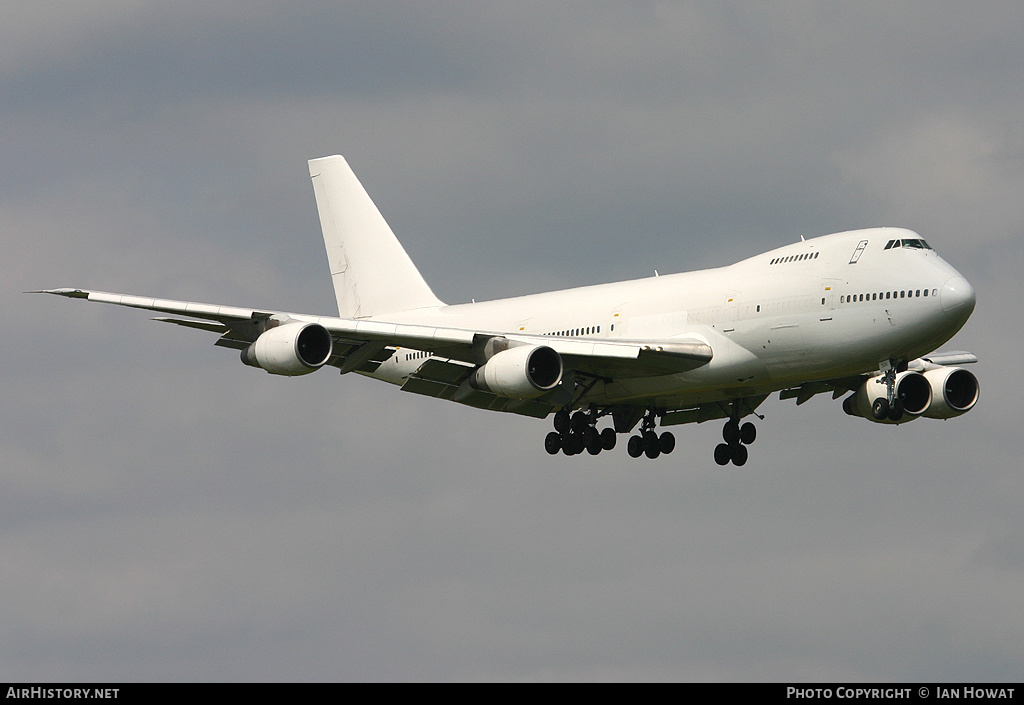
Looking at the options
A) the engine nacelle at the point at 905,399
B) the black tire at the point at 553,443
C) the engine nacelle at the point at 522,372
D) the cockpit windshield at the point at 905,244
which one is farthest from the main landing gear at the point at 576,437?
the cockpit windshield at the point at 905,244

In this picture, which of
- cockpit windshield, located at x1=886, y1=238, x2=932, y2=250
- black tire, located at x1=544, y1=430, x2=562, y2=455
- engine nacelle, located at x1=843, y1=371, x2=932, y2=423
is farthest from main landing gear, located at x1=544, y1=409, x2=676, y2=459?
cockpit windshield, located at x1=886, y1=238, x2=932, y2=250

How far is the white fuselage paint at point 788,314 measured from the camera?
4419 cm

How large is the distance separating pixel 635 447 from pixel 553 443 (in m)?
3.38

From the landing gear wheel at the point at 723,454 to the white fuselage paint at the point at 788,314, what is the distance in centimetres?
315

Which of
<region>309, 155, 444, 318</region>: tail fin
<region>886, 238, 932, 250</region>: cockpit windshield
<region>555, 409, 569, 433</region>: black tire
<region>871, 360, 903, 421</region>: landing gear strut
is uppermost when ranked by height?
<region>309, 155, 444, 318</region>: tail fin

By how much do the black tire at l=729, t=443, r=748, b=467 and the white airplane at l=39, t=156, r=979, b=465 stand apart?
0.08 m

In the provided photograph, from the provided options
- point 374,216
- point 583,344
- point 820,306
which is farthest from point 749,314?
point 374,216

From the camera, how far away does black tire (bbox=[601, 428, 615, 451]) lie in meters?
52.6

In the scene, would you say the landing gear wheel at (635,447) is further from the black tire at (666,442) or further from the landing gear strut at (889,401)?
the landing gear strut at (889,401)

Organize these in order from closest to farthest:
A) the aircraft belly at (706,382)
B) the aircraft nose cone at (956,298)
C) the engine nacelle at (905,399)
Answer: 1. the aircraft nose cone at (956,298)
2. the aircraft belly at (706,382)
3. the engine nacelle at (905,399)

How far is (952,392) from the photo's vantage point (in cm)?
5050

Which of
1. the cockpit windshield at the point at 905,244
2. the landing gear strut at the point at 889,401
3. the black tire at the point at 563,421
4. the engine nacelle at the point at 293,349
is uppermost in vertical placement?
the cockpit windshield at the point at 905,244

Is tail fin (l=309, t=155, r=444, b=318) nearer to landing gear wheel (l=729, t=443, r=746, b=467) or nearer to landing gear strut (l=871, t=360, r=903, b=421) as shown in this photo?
landing gear wheel (l=729, t=443, r=746, b=467)
